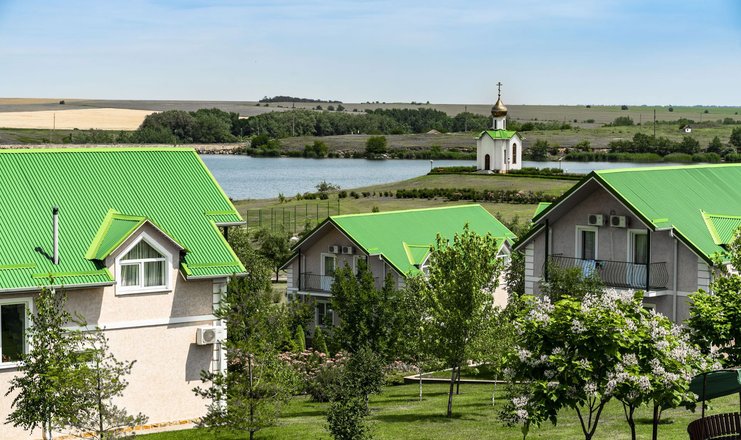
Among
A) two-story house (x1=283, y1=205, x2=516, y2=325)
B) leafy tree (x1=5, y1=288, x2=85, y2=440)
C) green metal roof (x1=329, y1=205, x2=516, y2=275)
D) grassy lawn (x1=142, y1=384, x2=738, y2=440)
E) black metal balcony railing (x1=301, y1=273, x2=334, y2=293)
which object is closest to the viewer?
leafy tree (x1=5, y1=288, x2=85, y2=440)

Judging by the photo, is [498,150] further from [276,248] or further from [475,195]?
[276,248]

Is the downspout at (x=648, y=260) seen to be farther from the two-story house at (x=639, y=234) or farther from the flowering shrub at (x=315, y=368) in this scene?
the flowering shrub at (x=315, y=368)

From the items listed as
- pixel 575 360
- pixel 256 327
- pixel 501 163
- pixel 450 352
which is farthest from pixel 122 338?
pixel 501 163

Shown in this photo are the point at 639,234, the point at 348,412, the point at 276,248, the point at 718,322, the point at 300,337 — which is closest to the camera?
the point at 348,412

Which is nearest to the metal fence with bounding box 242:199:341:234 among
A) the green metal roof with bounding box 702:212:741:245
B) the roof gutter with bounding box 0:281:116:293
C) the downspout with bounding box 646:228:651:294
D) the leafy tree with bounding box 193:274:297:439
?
the green metal roof with bounding box 702:212:741:245

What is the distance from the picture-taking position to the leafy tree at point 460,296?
30719 mm

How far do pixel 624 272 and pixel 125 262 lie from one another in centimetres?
1691

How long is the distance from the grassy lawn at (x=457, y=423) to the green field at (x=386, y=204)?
52841mm

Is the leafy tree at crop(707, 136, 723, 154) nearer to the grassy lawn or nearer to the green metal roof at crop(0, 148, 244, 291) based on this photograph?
the grassy lawn

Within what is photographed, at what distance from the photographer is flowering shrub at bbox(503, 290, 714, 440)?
18.8 meters

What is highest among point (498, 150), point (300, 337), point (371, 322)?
point (498, 150)

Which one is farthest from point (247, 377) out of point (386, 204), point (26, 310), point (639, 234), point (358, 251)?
point (386, 204)

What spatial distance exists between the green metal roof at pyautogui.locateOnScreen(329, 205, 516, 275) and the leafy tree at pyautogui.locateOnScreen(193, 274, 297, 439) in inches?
818

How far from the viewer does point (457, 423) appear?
94.8 ft
